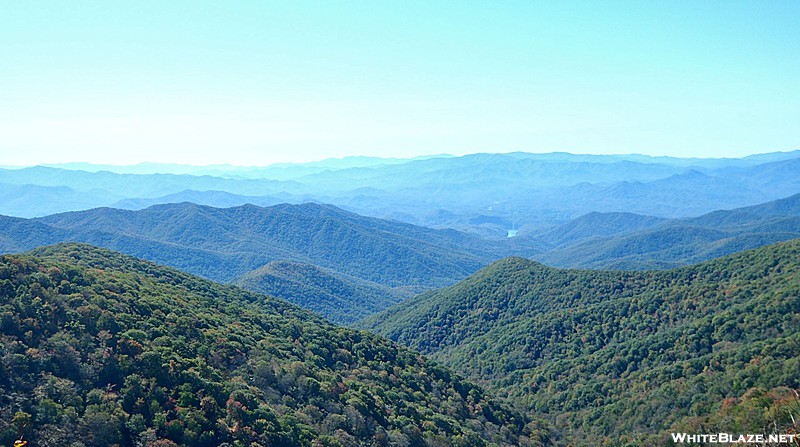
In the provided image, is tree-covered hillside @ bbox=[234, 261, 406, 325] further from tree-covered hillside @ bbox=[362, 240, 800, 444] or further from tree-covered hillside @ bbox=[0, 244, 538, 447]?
tree-covered hillside @ bbox=[0, 244, 538, 447]

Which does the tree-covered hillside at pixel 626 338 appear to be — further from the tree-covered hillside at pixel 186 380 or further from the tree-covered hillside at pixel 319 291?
the tree-covered hillside at pixel 319 291

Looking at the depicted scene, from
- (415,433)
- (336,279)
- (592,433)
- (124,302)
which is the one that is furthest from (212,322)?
(336,279)

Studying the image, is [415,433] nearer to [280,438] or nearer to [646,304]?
[280,438]

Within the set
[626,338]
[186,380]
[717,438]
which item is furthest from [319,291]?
[717,438]

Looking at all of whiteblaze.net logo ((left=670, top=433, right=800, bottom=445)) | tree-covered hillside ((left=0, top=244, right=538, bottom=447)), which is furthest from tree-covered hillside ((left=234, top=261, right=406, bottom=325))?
whiteblaze.net logo ((left=670, top=433, right=800, bottom=445))

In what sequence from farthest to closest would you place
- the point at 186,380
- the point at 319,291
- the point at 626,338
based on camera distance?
the point at 319,291, the point at 626,338, the point at 186,380

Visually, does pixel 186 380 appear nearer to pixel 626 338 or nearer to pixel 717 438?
pixel 717 438
